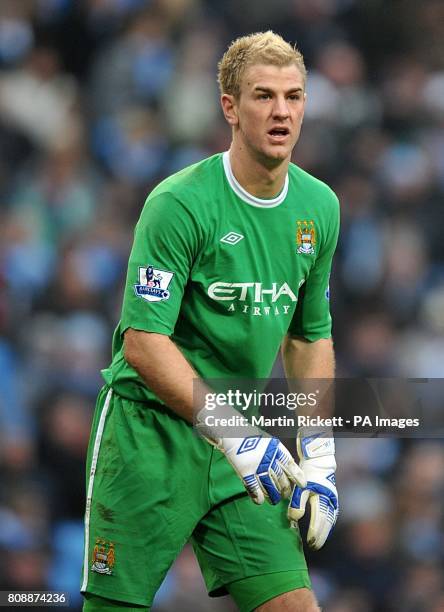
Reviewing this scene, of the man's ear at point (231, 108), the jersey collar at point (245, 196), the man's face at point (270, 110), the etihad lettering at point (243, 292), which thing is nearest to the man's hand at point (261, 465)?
the etihad lettering at point (243, 292)

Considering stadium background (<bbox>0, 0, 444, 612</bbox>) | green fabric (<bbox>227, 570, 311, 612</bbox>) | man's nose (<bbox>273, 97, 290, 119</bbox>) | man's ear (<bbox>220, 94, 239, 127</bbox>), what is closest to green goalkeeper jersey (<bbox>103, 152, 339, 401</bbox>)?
man's ear (<bbox>220, 94, 239, 127</bbox>)

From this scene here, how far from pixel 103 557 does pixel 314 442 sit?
65 cm

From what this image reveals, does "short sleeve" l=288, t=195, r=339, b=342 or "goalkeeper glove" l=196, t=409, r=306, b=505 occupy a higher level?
"short sleeve" l=288, t=195, r=339, b=342

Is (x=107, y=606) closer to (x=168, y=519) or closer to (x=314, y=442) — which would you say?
(x=168, y=519)

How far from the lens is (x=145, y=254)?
2.77 m

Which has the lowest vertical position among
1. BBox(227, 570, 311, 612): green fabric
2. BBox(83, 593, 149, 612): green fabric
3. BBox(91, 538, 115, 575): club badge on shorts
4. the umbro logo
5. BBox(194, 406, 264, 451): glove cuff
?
BBox(83, 593, 149, 612): green fabric

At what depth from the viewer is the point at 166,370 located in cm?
269

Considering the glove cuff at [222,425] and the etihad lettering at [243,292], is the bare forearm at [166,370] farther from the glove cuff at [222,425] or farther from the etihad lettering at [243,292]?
the etihad lettering at [243,292]

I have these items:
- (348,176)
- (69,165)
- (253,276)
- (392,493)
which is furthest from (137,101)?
(253,276)

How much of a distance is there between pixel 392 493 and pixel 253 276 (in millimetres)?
2412

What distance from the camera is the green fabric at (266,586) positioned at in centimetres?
283

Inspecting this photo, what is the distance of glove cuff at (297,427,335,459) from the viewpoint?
295 cm

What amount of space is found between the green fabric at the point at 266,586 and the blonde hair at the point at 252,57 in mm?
1285

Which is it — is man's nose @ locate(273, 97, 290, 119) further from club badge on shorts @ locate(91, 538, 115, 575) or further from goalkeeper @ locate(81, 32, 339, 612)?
club badge on shorts @ locate(91, 538, 115, 575)
